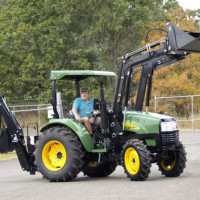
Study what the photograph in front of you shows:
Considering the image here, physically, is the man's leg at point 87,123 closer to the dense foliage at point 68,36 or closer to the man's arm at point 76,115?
the man's arm at point 76,115

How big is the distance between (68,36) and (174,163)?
109 feet

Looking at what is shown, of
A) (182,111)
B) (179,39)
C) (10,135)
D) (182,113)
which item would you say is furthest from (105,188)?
(182,113)

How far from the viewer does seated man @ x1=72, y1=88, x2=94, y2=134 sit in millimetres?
15711

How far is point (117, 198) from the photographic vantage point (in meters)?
12.0

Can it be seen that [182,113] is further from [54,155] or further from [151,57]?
[151,57]

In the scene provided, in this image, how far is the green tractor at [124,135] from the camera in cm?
1491

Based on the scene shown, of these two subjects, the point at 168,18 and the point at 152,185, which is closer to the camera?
the point at 152,185

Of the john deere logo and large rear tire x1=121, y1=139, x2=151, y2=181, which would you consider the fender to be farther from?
large rear tire x1=121, y1=139, x2=151, y2=181

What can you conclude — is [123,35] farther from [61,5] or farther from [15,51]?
[15,51]

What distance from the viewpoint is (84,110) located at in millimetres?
15945

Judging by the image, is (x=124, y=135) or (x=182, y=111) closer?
(x=124, y=135)

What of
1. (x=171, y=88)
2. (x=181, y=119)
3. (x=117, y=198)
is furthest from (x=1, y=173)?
(x=171, y=88)

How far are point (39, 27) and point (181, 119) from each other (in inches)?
660

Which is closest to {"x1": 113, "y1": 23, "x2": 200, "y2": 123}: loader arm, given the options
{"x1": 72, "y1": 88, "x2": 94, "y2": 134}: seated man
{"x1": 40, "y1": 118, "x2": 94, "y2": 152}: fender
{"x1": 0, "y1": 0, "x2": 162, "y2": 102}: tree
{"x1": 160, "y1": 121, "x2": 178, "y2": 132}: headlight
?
{"x1": 72, "y1": 88, "x2": 94, "y2": 134}: seated man
